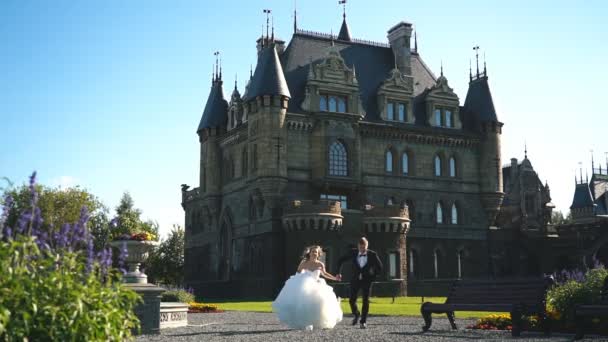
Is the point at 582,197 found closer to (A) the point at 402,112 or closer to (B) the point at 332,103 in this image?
(A) the point at 402,112

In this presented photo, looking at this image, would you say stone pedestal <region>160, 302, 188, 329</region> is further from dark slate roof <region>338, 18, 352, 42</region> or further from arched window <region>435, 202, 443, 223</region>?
dark slate roof <region>338, 18, 352, 42</region>

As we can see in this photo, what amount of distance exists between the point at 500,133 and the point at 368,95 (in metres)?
Answer: 10.6

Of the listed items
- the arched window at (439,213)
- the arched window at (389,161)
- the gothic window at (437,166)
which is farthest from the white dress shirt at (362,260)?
the gothic window at (437,166)

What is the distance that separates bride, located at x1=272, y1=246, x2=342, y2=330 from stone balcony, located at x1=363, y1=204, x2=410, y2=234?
31.9m

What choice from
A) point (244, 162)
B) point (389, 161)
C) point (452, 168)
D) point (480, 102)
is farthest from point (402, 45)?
point (244, 162)

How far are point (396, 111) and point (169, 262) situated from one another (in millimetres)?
34936

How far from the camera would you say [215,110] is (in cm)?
5834

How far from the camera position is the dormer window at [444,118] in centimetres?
5653

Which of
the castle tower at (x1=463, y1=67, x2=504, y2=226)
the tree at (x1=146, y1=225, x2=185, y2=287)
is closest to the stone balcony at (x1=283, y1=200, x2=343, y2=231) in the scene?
the castle tower at (x1=463, y1=67, x2=504, y2=226)

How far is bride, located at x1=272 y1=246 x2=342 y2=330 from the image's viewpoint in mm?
16734

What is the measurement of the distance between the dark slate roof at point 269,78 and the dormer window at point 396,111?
319 inches

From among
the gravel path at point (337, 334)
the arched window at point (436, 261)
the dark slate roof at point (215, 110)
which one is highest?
the dark slate roof at point (215, 110)

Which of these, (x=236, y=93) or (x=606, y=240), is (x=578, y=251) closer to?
(x=606, y=240)

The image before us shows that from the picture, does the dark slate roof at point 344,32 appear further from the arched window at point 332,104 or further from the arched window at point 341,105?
the arched window at point 332,104
